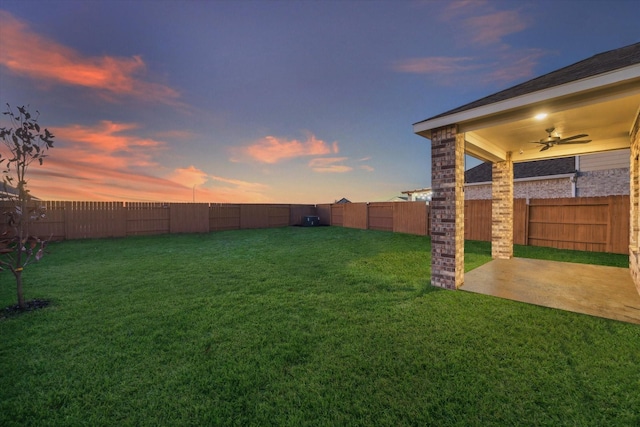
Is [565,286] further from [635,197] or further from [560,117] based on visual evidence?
[560,117]

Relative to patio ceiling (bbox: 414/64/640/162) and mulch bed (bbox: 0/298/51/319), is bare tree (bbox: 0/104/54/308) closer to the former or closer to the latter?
mulch bed (bbox: 0/298/51/319)

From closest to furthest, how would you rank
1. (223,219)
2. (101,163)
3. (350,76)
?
(101,163) < (350,76) < (223,219)

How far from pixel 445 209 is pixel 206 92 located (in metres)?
10.3

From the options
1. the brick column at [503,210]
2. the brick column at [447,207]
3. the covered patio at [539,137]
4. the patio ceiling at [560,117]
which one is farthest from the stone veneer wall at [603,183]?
the brick column at [447,207]

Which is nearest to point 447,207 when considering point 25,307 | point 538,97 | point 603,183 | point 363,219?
point 538,97

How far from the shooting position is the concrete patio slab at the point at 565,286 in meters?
3.51

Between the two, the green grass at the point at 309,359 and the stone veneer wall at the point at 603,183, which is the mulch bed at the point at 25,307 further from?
the stone veneer wall at the point at 603,183

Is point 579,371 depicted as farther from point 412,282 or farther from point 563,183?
point 563,183

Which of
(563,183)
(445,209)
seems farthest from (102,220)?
(563,183)

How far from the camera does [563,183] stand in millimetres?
12391

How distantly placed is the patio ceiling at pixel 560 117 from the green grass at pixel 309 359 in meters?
3.00

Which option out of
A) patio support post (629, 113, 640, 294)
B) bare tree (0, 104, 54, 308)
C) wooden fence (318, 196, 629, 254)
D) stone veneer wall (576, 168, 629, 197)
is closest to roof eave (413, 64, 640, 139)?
patio support post (629, 113, 640, 294)

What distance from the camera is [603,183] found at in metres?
11.2

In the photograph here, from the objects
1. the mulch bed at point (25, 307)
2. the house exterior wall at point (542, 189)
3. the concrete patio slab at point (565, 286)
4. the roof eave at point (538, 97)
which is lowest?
the mulch bed at point (25, 307)
